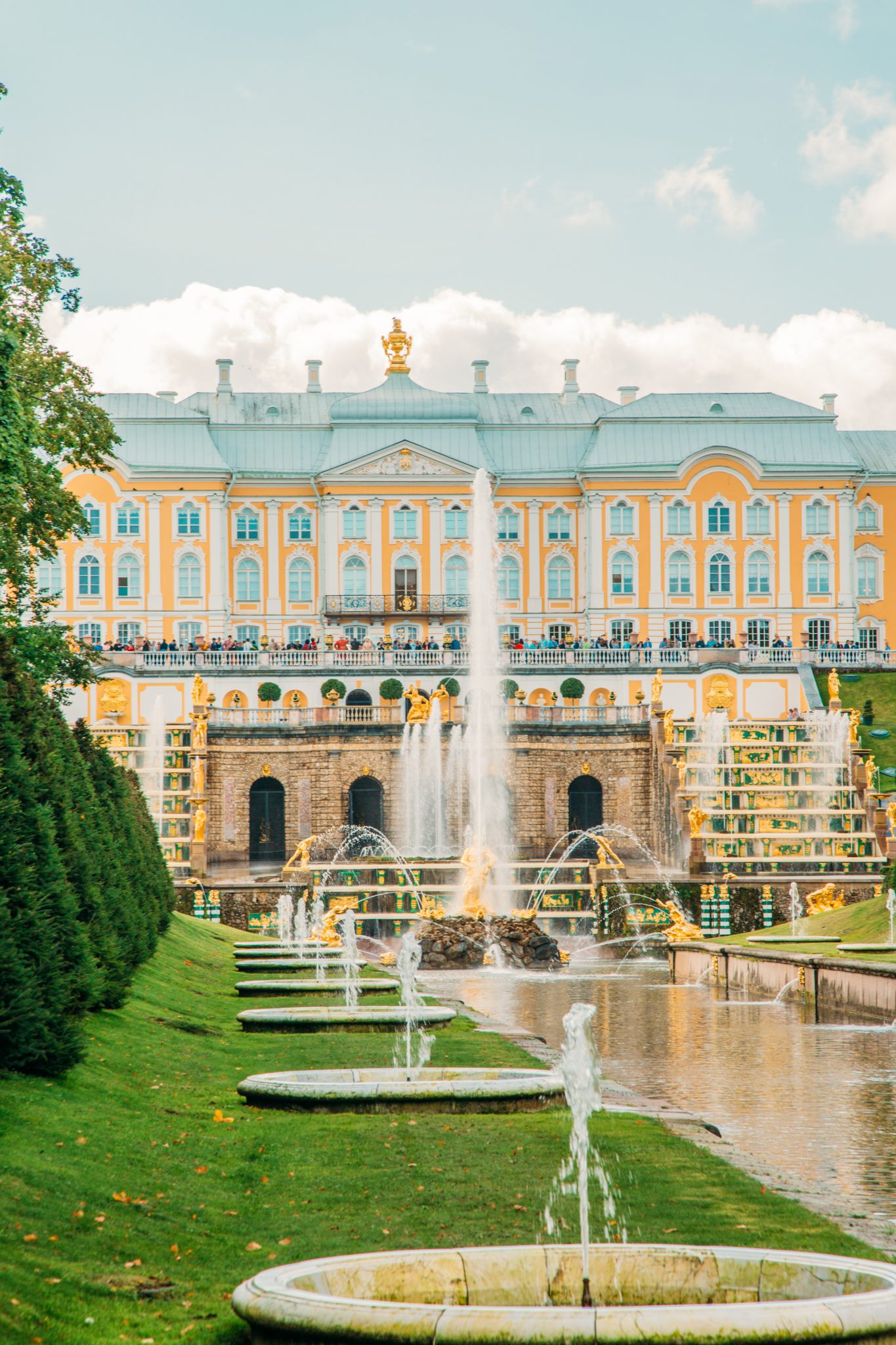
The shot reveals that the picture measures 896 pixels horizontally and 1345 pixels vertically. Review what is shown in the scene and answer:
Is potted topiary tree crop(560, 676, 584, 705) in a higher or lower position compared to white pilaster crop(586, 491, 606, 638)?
lower

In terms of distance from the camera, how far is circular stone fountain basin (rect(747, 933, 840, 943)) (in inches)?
1133

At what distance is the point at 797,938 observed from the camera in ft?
96.2

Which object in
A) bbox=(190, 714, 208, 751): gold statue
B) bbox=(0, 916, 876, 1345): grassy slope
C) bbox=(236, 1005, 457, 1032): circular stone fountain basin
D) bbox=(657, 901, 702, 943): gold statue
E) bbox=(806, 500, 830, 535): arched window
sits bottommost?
bbox=(657, 901, 702, 943): gold statue

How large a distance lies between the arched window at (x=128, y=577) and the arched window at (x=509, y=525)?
16656 millimetres

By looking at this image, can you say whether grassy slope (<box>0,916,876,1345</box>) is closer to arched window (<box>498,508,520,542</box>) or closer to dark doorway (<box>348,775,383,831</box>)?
dark doorway (<box>348,775,383,831</box>)

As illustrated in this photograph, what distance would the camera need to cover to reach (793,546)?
77562mm

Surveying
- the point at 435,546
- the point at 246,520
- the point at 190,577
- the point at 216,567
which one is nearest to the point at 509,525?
the point at 435,546

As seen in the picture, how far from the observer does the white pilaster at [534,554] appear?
79438mm

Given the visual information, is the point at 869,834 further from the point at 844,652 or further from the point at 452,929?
the point at 844,652

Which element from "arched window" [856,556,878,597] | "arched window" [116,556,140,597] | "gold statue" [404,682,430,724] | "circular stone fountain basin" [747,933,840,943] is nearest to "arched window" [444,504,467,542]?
"arched window" [116,556,140,597]

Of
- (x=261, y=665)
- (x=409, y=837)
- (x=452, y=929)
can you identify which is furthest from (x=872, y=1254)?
(x=261, y=665)

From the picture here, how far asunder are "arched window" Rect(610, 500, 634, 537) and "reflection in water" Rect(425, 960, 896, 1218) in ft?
162

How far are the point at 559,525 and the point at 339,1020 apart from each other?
207ft

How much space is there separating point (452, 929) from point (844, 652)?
35.4 metres
